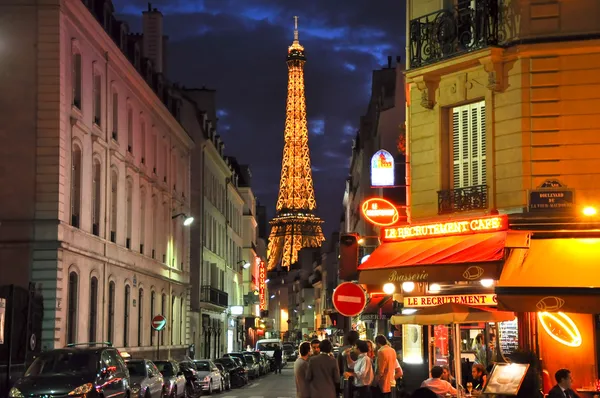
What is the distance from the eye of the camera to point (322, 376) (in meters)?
15.9

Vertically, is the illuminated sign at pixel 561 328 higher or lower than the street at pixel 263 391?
higher

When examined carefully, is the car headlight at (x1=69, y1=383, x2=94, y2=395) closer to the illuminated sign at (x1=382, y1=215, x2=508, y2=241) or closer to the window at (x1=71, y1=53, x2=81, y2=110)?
the illuminated sign at (x1=382, y1=215, x2=508, y2=241)

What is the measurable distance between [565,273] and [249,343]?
85.2 meters

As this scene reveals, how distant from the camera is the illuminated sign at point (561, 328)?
17.9 meters

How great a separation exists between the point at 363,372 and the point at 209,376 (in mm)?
17711

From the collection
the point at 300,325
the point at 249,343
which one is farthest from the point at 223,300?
the point at 300,325

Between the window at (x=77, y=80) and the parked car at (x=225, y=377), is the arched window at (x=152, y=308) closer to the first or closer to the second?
the parked car at (x=225, y=377)

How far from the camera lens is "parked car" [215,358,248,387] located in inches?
→ 1687

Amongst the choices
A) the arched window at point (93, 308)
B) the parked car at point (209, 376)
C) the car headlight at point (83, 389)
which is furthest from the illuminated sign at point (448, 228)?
the arched window at point (93, 308)

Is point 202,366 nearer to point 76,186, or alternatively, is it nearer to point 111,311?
point 111,311

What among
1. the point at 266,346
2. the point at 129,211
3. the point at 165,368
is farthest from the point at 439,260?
the point at 266,346

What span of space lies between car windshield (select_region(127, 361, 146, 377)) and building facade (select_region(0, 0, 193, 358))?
499cm

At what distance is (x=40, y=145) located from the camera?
103ft

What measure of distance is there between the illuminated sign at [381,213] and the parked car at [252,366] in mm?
30072
